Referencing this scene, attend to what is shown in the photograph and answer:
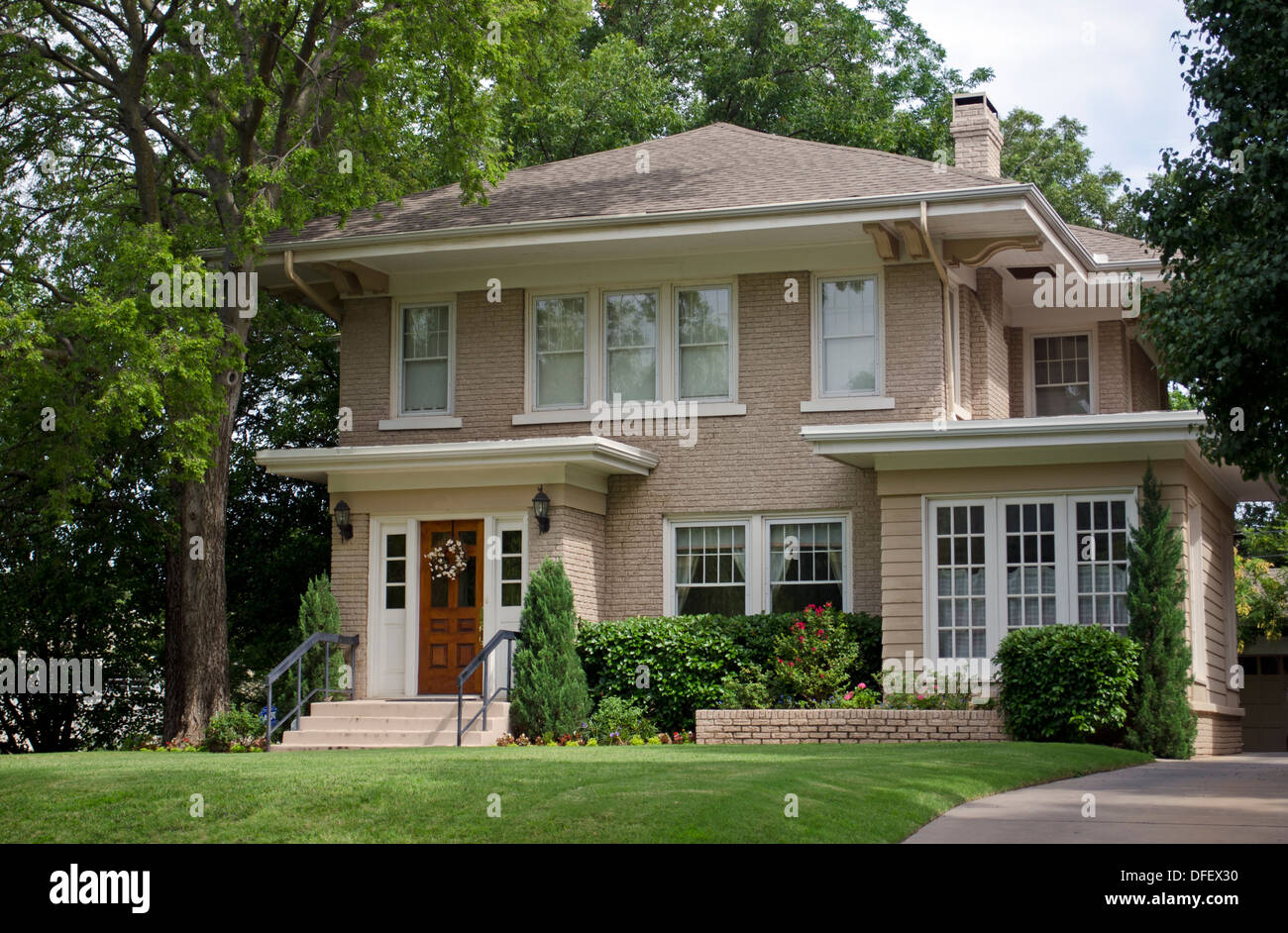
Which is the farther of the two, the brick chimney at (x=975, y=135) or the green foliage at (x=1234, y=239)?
the brick chimney at (x=975, y=135)

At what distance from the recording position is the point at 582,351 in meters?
20.1

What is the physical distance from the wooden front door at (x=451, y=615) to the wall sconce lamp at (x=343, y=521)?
106cm

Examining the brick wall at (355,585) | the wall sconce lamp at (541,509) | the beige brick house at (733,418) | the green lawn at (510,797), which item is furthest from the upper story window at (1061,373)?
the brick wall at (355,585)

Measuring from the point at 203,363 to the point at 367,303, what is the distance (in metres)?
4.27

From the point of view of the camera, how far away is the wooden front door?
19078 millimetres

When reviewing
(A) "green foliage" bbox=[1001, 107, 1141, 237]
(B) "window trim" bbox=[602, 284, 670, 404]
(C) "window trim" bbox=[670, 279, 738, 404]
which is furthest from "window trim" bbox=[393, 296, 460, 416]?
(A) "green foliage" bbox=[1001, 107, 1141, 237]

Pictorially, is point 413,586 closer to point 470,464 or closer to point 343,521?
point 343,521

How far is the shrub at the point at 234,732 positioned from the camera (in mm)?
17594

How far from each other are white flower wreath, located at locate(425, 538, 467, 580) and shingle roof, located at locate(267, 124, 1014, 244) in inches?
168

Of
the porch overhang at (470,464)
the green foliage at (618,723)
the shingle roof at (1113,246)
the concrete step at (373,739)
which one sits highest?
the shingle roof at (1113,246)

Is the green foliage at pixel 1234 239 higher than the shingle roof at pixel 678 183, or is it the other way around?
the shingle roof at pixel 678 183

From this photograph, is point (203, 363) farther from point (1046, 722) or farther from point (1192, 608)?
point (1192, 608)

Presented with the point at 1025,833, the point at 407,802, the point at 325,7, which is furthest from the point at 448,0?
the point at 1025,833

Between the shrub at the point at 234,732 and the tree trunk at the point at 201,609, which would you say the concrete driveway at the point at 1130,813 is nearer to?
the shrub at the point at 234,732
